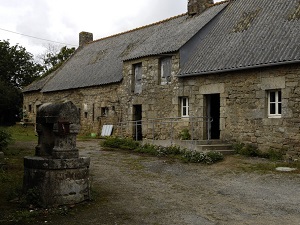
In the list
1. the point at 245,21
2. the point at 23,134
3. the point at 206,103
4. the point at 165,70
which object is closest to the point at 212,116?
the point at 206,103

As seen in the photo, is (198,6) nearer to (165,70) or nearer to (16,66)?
(165,70)

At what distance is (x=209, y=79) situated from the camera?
1414cm

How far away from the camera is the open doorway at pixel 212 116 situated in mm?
14570

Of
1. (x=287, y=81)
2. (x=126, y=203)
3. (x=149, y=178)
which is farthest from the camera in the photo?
(x=287, y=81)

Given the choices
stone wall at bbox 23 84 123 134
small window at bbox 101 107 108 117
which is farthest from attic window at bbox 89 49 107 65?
small window at bbox 101 107 108 117

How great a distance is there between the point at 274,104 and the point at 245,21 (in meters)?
4.27

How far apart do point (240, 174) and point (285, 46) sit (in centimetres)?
489

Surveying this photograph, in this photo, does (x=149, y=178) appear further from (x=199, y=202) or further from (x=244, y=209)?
(x=244, y=209)

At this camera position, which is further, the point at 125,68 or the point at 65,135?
the point at 125,68

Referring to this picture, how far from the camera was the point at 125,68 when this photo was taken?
18641mm

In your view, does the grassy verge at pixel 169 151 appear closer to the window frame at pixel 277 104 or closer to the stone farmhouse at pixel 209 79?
the stone farmhouse at pixel 209 79

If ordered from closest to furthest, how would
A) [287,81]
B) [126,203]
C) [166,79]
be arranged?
[126,203] → [287,81] → [166,79]

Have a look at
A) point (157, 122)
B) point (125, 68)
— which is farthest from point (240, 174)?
point (125, 68)

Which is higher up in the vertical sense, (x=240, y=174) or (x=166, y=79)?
(x=166, y=79)
